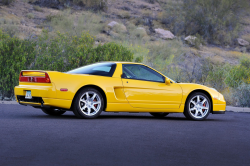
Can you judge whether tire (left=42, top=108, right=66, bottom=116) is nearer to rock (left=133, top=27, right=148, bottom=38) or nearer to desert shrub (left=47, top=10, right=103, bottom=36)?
desert shrub (left=47, top=10, right=103, bottom=36)

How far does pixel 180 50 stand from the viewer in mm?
41156

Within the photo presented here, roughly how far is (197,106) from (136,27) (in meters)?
36.4

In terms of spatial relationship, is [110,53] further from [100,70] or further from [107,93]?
[107,93]

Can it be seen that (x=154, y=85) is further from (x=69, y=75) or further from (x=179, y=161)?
(x=179, y=161)

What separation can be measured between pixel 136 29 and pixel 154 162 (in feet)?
134

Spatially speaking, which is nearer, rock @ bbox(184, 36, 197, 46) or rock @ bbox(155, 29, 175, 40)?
rock @ bbox(184, 36, 197, 46)

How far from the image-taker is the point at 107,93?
10.5 metres

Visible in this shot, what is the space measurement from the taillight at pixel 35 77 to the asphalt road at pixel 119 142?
0.92m

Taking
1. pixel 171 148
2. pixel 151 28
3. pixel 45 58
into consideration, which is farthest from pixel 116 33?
pixel 171 148

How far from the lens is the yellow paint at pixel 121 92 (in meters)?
10.1

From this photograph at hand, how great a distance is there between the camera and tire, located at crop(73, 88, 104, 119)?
10195 mm

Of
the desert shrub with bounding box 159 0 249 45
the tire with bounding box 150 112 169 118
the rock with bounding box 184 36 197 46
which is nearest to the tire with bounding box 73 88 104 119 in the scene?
the tire with bounding box 150 112 169 118

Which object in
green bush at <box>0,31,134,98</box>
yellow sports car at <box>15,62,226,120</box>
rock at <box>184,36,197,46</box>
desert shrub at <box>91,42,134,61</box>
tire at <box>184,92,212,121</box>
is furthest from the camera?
rock at <box>184,36,197,46</box>

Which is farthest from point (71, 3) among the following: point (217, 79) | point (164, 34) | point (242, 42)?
point (217, 79)
